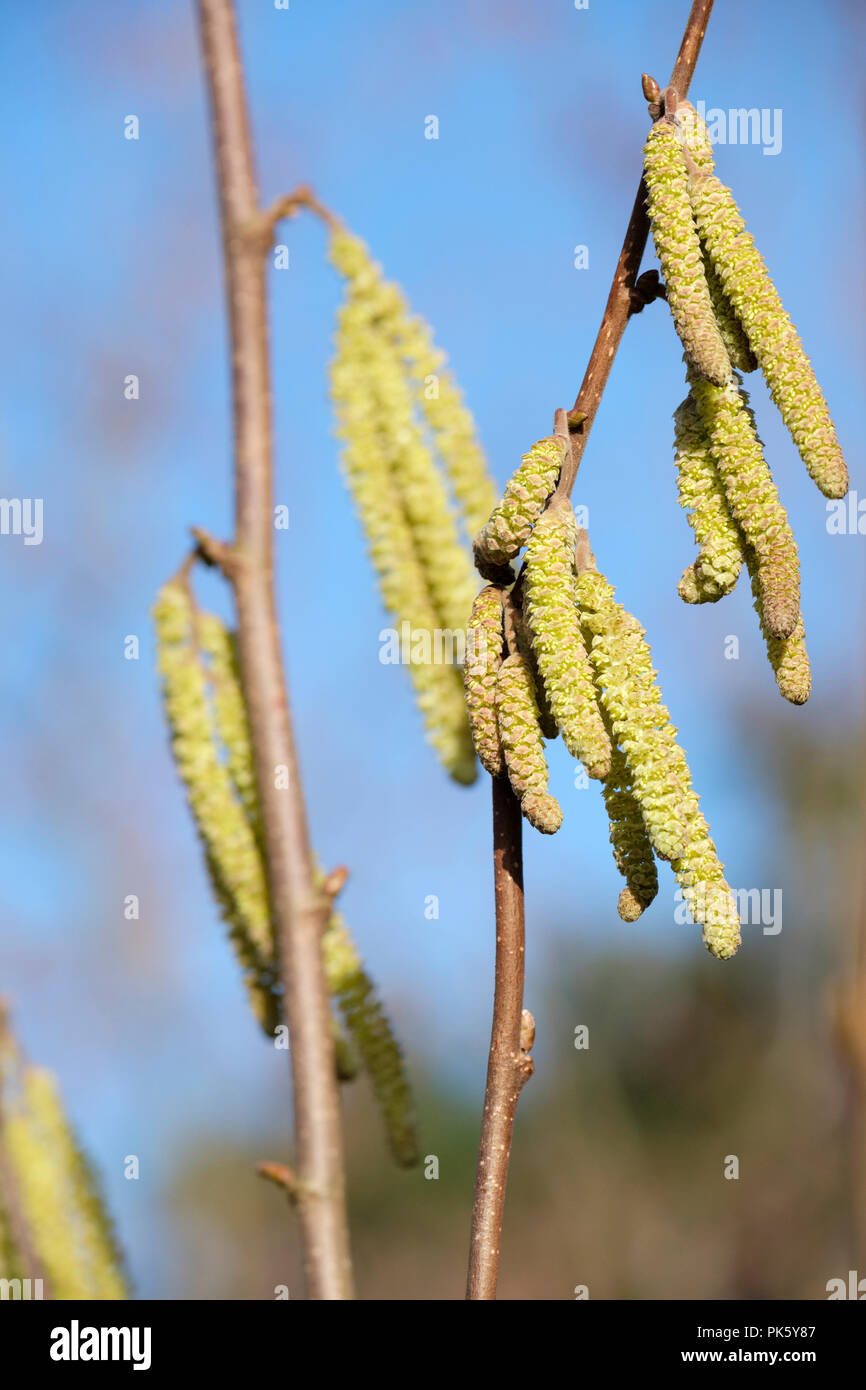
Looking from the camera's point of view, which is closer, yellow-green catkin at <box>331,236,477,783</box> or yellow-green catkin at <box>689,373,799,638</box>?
yellow-green catkin at <box>689,373,799,638</box>

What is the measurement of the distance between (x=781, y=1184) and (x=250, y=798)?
5.99 meters

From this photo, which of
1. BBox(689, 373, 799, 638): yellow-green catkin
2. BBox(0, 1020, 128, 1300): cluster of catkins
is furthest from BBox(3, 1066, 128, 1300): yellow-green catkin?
BBox(689, 373, 799, 638): yellow-green catkin

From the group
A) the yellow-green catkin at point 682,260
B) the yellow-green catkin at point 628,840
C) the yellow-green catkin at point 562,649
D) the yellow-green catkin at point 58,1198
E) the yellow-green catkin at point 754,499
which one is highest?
the yellow-green catkin at point 682,260

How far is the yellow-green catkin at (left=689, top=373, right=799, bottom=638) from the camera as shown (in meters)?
0.80

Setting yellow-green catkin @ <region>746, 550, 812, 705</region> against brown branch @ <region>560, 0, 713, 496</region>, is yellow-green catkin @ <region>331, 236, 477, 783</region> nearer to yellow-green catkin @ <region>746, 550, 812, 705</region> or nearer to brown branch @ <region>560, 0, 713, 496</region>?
brown branch @ <region>560, 0, 713, 496</region>

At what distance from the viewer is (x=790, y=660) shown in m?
0.81

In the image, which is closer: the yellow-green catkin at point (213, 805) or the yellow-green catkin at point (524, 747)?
the yellow-green catkin at point (524, 747)

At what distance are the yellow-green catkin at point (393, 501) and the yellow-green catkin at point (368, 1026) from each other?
0.54 ft

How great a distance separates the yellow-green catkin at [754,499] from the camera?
0.80 meters

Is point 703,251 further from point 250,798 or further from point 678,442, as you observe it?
point 250,798

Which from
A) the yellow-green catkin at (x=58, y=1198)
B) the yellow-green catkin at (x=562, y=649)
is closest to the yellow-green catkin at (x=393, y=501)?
the yellow-green catkin at (x=562, y=649)

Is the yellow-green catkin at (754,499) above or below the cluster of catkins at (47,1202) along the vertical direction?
above

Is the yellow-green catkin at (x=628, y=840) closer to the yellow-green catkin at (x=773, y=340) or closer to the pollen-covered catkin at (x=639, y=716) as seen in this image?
the pollen-covered catkin at (x=639, y=716)

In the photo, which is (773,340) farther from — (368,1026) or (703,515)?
(368,1026)
